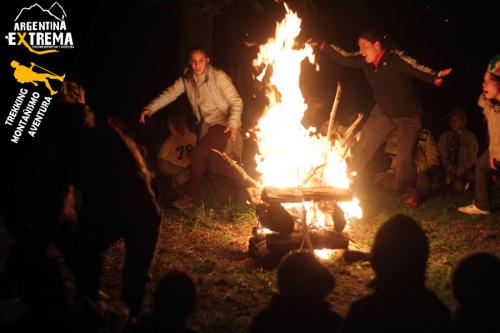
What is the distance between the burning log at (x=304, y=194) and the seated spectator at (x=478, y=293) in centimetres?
257

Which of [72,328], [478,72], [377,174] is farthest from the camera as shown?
[478,72]

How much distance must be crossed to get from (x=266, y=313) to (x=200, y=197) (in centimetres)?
524

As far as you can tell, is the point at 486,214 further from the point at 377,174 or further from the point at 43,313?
the point at 43,313

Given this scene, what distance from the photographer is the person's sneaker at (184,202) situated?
7582mm

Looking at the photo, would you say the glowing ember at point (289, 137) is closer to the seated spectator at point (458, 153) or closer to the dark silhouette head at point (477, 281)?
the dark silhouette head at point (477, 281)

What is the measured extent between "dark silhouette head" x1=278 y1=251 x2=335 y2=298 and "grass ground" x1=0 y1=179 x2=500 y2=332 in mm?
1220

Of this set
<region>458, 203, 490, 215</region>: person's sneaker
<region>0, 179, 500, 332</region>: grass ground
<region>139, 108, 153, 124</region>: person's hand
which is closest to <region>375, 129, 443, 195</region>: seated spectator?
<region>0, 179, 500, 332</region>: grass ground

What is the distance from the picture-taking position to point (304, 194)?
5.69 metres

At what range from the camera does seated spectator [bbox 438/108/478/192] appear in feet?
28.9

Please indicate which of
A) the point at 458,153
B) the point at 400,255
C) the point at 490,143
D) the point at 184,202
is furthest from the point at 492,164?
the point at 184,202

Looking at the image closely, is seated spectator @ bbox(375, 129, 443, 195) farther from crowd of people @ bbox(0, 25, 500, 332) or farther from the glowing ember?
crowd of people @ bbox(0, 25, 500, 332)

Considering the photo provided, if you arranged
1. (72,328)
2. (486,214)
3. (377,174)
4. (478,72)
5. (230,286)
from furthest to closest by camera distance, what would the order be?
(478,72) → (377,174) → (486,214) → (230,286) → (72,328)

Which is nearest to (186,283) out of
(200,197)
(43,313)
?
(43,313)

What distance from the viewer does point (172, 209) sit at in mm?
7590
